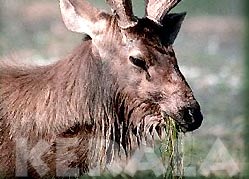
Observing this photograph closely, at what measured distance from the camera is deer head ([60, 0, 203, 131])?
15.2 ft

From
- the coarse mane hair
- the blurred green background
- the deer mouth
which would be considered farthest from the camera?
the blurred green background

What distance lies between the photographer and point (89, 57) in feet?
15.6

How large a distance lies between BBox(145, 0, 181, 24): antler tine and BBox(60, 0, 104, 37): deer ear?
0.68 ft

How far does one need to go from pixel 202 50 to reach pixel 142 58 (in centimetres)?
85

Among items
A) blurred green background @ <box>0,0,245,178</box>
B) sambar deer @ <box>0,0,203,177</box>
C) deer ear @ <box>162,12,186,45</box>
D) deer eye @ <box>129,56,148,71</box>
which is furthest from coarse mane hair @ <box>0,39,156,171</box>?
blurred green background @ <box>0,0,245,178</box>

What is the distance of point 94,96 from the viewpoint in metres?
4.75

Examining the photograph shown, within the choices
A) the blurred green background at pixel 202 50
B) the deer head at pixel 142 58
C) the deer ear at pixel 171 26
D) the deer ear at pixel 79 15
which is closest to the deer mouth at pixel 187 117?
the deer head at pixel 142 58

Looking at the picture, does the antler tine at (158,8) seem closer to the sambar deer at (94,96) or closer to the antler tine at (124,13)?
the sambar deer at (94,96)

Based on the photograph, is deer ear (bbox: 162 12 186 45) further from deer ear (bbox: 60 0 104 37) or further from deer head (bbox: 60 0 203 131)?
deer ear (bbox: 60 0 104 37)

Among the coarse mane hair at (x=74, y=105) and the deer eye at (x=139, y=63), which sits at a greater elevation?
the deer eye at (x=139, y=63)

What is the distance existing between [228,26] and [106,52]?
0.92m

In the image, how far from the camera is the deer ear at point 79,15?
4.77m

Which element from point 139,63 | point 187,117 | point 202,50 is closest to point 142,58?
point 139,63

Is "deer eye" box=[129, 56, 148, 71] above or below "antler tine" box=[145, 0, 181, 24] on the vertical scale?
below
